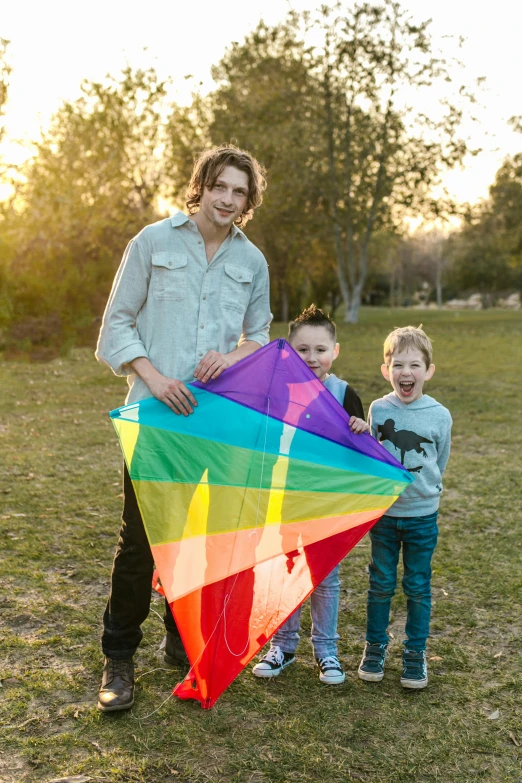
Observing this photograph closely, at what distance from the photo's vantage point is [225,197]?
10.4 ft

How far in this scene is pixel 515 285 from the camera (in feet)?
219

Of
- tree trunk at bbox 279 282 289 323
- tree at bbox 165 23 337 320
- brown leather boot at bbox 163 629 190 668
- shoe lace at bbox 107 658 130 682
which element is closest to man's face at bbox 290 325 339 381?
brown leather boot at bbox 163 629 190 668

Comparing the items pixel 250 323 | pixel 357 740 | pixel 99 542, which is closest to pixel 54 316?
pixel 99 542

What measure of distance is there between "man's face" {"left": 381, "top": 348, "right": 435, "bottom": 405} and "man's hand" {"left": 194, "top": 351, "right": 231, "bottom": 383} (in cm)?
74

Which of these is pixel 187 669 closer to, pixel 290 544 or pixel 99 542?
pixel 290 544

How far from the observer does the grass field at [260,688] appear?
9.02ft

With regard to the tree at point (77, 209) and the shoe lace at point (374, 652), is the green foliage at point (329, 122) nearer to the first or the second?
the tree at point (77, 209)

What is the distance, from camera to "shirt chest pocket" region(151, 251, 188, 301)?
125 inches

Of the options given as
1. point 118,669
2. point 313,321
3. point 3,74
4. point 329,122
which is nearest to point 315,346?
point 313,321

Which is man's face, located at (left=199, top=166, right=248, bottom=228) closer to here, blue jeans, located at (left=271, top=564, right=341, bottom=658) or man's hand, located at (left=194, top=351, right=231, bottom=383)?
man's hand, located at (left=194, top=351, right=231, bottom=383)

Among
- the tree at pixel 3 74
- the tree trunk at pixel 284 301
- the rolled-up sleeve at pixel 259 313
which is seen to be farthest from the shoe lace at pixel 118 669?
the tree trunk at pixel 284 301

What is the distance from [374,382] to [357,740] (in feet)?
34.2

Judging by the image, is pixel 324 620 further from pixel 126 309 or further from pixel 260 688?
pixel 126 309

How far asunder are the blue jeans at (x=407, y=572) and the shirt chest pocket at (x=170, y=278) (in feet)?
4.21
